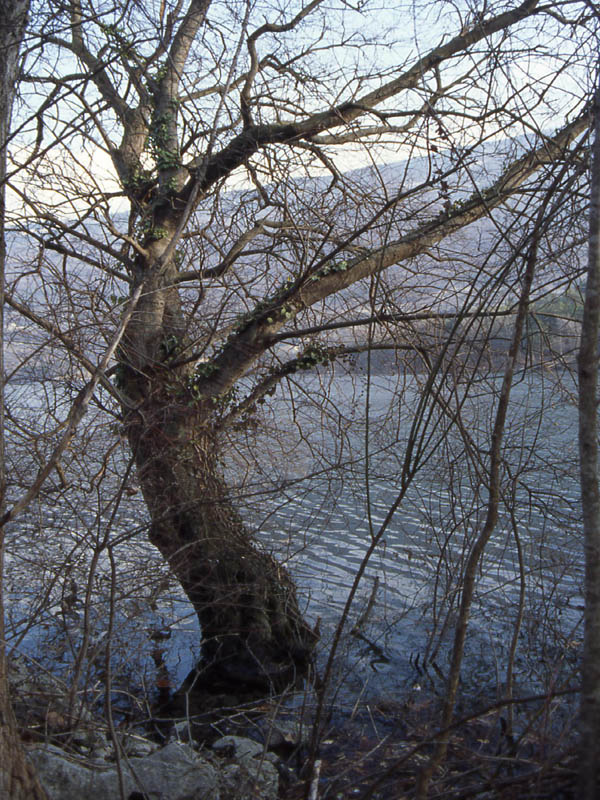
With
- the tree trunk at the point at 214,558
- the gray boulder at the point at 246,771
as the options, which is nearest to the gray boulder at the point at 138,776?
the gray boulder at the point at 246,771

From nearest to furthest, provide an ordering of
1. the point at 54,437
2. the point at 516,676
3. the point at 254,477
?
the point at 54,437, the point at 516,676, the point at 254,477

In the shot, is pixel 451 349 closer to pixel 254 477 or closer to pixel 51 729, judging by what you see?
pixel 254 477

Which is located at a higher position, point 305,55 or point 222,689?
point 305,55

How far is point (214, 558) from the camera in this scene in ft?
22.8

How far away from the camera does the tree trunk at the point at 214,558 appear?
682cm

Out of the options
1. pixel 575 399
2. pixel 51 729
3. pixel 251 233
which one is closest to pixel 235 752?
pixel 51 729

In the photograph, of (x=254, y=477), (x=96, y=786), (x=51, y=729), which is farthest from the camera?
(x=254, y=477)

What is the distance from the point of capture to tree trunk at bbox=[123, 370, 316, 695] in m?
6.82

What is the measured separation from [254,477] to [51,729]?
12.3 feet

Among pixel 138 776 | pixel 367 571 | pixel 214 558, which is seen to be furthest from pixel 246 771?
pixel 367 571

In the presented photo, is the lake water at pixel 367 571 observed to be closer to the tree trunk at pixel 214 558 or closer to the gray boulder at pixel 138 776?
the tree trunk at pixel 214 558

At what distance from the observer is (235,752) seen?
210 inches

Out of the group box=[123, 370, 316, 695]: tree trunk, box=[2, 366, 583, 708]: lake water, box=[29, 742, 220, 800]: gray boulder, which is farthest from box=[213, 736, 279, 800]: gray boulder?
box=[123, 370, 316, 695]: tree trunk

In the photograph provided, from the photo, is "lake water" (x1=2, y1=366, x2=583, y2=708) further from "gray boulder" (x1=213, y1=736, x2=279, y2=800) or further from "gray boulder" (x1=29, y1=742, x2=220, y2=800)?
"gray boulder" (x1=29, y1=742, x2=220, y2=800)
